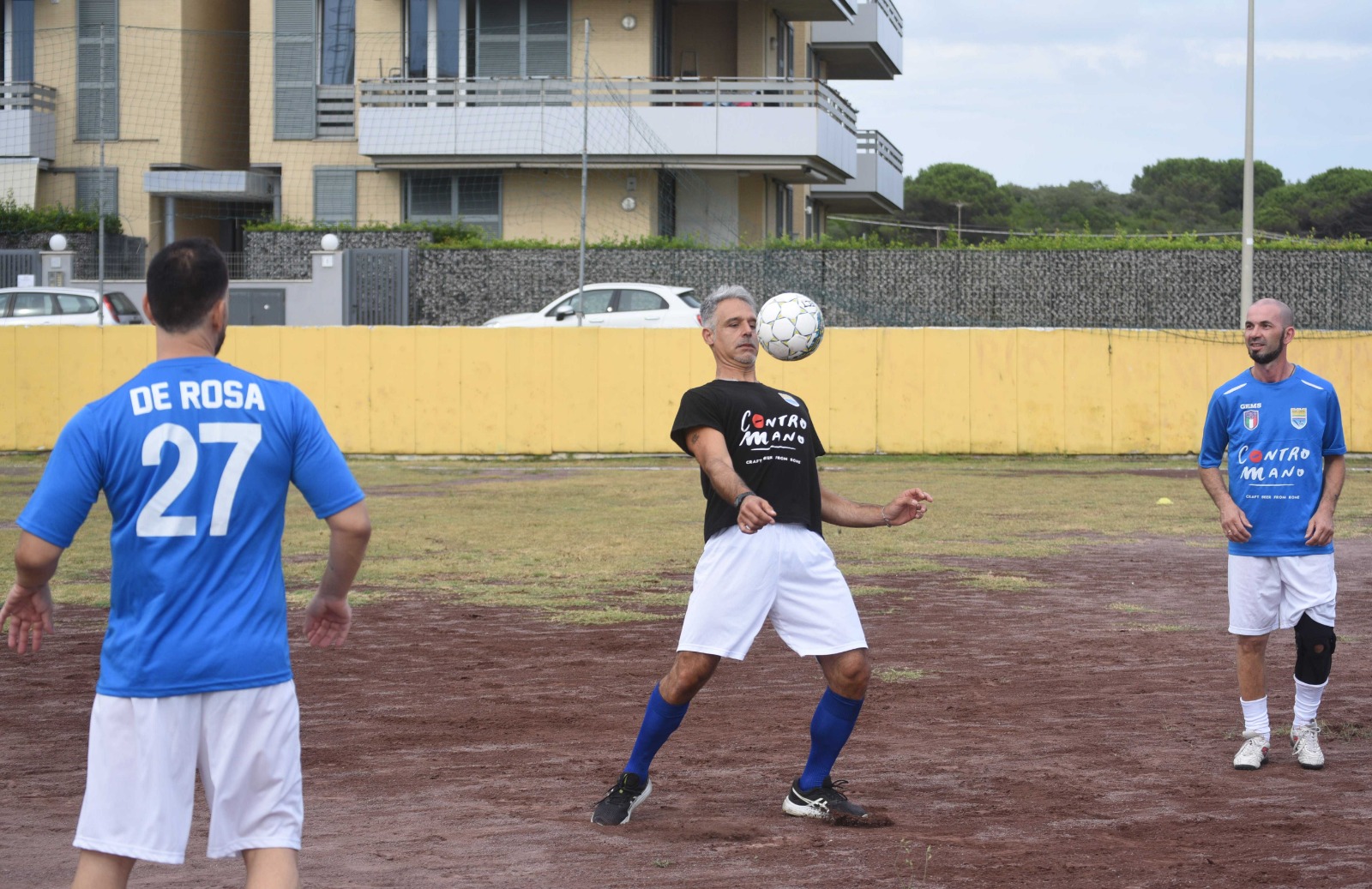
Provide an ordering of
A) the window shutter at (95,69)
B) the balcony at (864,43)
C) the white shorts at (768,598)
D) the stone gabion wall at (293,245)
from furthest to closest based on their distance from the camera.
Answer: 1. the balcony at (864,43)
2. the window shutter at (95,69)
3. the stone gabion wall at (293,245)
4. the white shorts at (768,598)

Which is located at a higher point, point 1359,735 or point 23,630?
point 23,630

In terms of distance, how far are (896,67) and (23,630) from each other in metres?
43.7

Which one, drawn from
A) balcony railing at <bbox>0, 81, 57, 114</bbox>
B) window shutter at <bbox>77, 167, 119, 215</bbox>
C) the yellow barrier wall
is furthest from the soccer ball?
balcony railing at <bbox>0, 81, 57, 114</bbox>

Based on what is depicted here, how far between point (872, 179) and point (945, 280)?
49.4 ft

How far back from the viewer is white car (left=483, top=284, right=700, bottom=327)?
25000mm

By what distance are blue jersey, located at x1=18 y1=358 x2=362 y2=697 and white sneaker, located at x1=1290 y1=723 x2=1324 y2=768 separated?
4.43 metres

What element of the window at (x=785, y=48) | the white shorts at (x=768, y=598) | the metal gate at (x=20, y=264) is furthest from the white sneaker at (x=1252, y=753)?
the window at (x=785, y=48)

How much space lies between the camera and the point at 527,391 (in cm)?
2330

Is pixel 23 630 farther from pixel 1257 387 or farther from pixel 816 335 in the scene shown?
pixel 1257 387

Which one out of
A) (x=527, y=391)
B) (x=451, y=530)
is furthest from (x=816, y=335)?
(x=527, y=391)

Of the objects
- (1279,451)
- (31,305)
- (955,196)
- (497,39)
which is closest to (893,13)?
(497,39)

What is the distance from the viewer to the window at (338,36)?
33594mm

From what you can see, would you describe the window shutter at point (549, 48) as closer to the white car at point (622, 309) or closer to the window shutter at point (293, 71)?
the window shutter at point (293, 71)

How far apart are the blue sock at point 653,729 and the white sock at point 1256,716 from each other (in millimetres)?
2579
